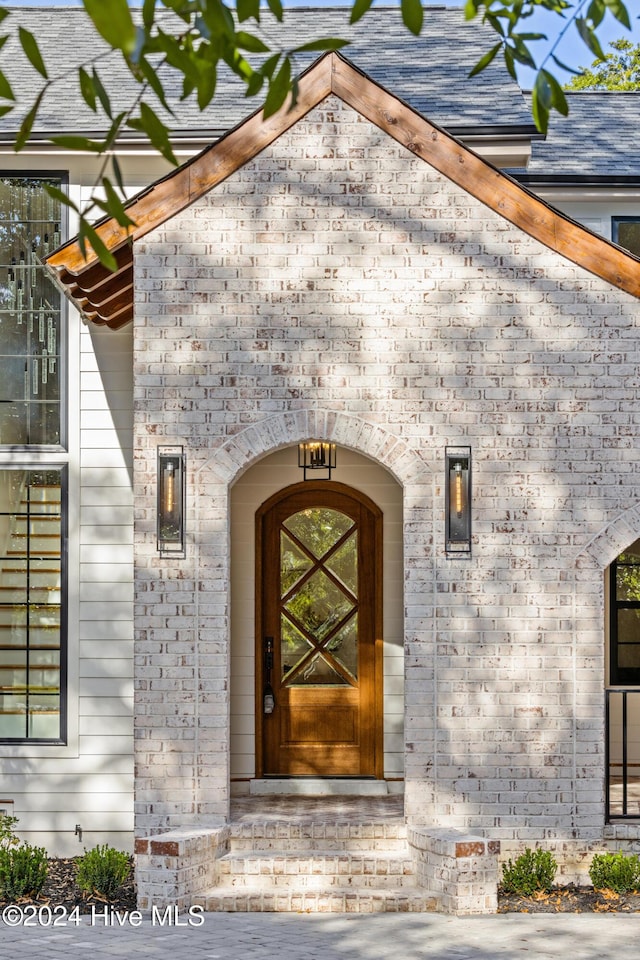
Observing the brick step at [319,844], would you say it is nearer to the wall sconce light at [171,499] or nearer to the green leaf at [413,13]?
the wall sconce light at [171,499]

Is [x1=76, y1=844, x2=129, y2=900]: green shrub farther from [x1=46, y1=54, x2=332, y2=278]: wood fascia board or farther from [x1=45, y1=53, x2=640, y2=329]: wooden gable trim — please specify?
[x1=46, y1=54, x2=332, y2=278]: wood fascia board

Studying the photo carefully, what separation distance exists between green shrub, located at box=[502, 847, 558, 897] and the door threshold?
6.48ft

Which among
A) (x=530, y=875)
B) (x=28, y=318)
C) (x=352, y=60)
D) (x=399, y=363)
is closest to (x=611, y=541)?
(x=399, y=363)

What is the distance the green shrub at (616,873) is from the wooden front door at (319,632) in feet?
8.23

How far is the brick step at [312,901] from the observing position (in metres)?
7.52

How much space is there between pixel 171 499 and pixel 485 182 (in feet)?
10.3

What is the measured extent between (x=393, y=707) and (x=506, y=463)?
2.75 meters

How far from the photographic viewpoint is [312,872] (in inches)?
307

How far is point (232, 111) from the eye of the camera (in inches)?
408

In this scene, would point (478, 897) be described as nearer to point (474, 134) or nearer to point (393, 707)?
point (393, 707)

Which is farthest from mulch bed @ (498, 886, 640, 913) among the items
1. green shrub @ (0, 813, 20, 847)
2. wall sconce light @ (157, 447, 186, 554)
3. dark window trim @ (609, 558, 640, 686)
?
green shrub @ (0, 813, 20, 847)

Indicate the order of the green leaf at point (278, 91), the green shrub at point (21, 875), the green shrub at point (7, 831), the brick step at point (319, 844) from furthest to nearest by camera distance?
the green shrub at point (7, 831) → the brick step at point (319, 844) → the green shrub at point (21, 875) → the green leaf at point (278, 91)

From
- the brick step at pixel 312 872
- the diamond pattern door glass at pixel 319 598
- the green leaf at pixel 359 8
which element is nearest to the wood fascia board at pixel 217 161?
the diamond pattern door glass at pixel 319 598

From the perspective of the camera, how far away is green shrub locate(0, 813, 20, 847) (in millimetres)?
8688
